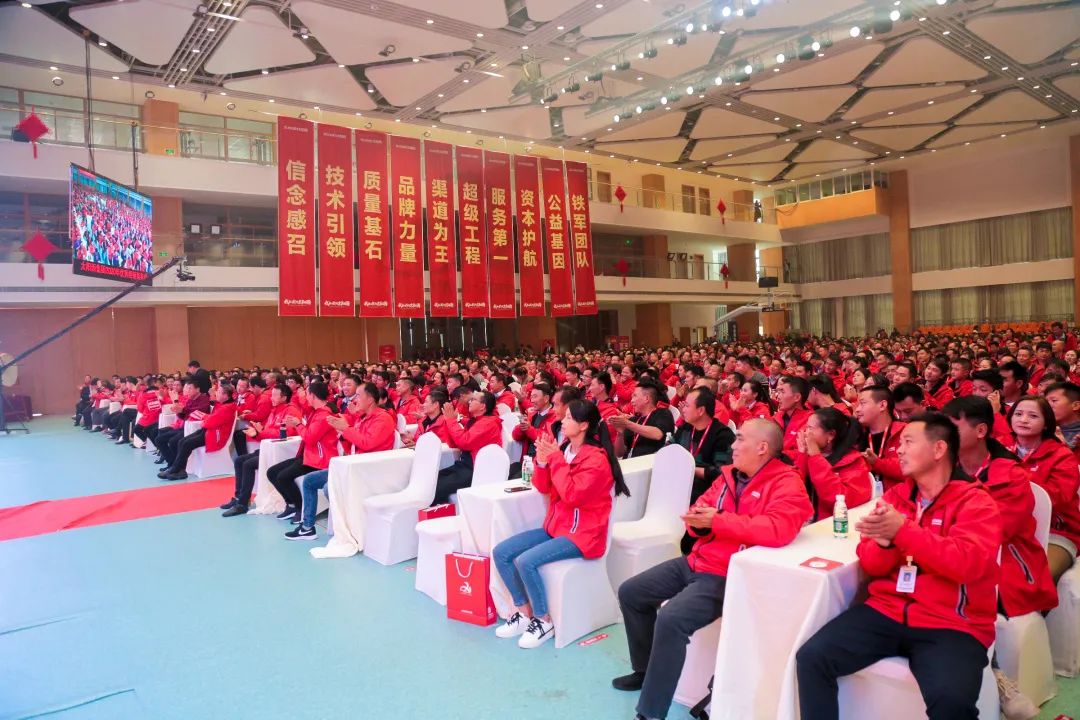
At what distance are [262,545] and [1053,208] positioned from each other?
26.4 metres

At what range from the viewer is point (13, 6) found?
36.8 feet

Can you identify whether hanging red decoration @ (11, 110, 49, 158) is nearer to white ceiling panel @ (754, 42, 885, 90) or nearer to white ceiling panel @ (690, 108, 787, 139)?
white ceiling panel @ (690, 108, 787, 139)

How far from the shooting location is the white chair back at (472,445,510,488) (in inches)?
179

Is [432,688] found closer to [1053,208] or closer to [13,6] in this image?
[13,6]

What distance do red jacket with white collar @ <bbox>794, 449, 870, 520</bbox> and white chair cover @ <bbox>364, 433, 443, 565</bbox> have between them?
8.85 ft

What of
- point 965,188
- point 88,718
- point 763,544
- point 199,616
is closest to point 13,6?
point 199,616

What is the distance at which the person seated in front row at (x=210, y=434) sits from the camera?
8570 mm

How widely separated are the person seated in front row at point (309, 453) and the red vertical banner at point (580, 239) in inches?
489

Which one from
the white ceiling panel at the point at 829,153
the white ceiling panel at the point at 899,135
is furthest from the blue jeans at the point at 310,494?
the white ceiling panel at the point at 829,153

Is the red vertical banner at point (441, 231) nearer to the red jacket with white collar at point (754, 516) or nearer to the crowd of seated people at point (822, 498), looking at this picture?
the crowd of seated people at point (822, 498)

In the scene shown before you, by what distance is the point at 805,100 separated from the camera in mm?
17359

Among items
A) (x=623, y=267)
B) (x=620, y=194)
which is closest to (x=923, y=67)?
(x=620, y=194)

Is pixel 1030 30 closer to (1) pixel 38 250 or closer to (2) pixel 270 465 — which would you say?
(2) pixel 270 465

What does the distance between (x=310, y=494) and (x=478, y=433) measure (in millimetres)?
1520
